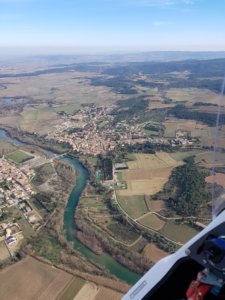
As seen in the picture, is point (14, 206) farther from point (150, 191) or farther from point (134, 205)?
point (150, 191)

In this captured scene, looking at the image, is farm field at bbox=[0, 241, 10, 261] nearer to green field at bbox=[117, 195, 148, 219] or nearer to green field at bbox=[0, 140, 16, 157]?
green field at bbox=[117, 195, 148, 219]

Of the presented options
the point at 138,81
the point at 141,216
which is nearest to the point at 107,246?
the point at 141,216

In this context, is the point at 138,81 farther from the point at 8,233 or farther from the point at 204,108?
the point at 8,233

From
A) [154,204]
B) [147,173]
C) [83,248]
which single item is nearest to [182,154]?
[147,173]

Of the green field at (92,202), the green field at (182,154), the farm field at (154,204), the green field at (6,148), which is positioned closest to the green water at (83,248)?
the green field at (92,202)

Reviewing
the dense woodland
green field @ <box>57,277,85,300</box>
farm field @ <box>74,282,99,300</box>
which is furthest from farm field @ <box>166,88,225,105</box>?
farm field @ <box>74,282,99,300</box>
